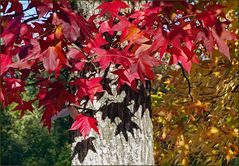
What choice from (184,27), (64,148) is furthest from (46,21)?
(64,148)

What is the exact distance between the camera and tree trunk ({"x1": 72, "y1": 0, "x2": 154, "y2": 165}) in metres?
2.60

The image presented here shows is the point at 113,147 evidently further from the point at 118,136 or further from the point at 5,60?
the point at 5,60

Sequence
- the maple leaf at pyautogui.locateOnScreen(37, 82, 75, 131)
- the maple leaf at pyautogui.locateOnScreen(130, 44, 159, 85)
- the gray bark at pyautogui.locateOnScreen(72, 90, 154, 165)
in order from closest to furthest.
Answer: the maple leaf at pyautogui.locateOnScreen(130, 44, 159, 85) < the maple leaf at pyautogui.locateOnScreen(37, 82, 75, 131) < the gray bark at pyautogui.locateOnScreen(72, 90, 154, 165)

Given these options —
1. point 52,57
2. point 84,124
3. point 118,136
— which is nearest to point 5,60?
point 52,57

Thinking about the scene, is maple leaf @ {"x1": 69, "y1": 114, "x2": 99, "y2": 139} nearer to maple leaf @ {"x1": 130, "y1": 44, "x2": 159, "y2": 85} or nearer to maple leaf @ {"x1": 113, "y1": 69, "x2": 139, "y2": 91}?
maple leaf @ {"x1": 113, "y1": 69, "x2": 139, "y2": 91}

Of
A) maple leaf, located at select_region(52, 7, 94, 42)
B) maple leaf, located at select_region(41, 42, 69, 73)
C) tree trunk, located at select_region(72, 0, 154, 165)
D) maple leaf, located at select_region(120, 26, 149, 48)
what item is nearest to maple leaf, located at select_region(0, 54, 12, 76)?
maple leaf, located at select_region(41, 42, 69, 73)

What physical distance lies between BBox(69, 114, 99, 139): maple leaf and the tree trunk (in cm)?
16

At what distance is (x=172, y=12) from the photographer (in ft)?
5.68

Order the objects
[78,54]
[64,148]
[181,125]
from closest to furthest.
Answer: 1. [78,54]
2. [181,125]
3. [64,148]

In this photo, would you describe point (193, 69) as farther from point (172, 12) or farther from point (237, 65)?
point (172, 12)

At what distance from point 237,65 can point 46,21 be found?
7.73ft

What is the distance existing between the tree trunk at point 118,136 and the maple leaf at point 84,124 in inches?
6.3

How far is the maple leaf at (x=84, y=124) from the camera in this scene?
244 centimetres

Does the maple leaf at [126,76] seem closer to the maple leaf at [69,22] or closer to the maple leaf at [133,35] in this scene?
the maple leaf at [133,35]
